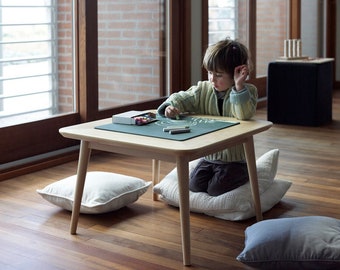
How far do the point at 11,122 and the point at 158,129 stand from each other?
4.26ft

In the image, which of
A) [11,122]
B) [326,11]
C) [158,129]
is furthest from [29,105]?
[326,11]

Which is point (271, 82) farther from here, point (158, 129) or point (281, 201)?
point (158, 129)

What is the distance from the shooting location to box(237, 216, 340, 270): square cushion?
1931mm

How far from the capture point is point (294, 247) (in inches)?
77.9

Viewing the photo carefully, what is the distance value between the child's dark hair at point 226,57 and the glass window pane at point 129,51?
1.41 m

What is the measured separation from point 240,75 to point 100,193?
717 millimetres

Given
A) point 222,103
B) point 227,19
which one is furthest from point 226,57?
point 227,19

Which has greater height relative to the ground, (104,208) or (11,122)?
(11,122)

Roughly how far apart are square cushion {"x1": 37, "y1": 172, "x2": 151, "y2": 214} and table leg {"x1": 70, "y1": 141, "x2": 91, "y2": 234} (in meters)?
0.14

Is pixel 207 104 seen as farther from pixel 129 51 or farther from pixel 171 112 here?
pixel 129 51

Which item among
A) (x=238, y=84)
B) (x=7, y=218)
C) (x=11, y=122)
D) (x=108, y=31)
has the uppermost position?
(x=108, y=31)

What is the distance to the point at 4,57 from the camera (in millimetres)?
3260

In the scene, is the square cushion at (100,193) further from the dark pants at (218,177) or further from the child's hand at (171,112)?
the child's hand at (171,112)

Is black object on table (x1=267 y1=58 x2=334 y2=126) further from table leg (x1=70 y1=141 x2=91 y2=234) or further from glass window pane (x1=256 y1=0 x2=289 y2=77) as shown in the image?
table leg (x1=70 y1=141 x2=91 y2=234)
